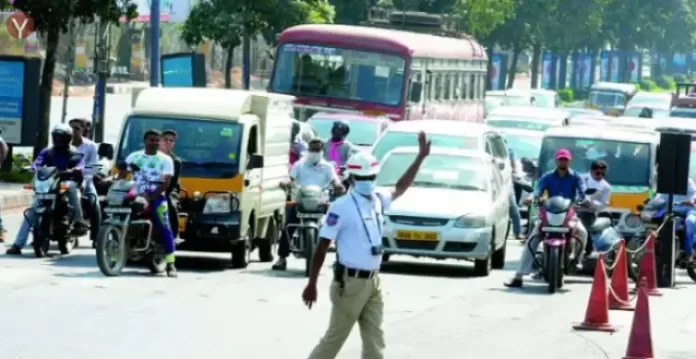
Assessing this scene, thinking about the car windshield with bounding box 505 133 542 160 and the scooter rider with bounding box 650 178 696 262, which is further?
the car windshield with bounding box 505 133 542 160

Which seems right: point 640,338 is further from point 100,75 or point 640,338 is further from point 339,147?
point 100,75

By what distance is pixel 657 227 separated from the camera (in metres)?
23.5

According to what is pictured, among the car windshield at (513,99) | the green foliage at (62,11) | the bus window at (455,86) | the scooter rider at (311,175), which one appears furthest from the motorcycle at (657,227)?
the car windshield at (513,99)

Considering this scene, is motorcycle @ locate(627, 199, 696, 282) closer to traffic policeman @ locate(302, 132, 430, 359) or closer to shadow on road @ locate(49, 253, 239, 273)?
shadow on road @ locate(49, 253, 239, 273)

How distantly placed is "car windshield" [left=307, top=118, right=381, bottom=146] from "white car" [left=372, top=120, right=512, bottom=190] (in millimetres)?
4505

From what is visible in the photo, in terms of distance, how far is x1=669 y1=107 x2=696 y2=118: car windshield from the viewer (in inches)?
2008

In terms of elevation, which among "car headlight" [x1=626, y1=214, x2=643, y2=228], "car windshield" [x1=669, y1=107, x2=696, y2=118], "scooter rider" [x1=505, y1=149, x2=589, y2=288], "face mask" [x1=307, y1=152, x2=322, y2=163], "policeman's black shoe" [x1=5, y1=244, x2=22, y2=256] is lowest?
"policeman's black shoe" [x1=5, y1=244, x2=22, y2=256]

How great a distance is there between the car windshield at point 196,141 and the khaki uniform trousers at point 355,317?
9597 mm

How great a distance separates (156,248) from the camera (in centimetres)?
1970

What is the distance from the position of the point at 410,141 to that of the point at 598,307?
382 inches

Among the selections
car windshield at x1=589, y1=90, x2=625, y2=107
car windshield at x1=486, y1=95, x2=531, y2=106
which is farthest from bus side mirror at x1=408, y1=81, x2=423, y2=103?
car windshield at x1=589, y1=90, x2=625, y2=107

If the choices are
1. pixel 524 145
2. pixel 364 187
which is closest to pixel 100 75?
pixel 524 145

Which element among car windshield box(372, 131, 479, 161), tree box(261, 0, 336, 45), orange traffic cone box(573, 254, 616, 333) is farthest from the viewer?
tree box(261, 0, 336, 45)

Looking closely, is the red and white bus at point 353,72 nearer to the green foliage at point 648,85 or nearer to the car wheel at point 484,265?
the car wheel at point 484,265
